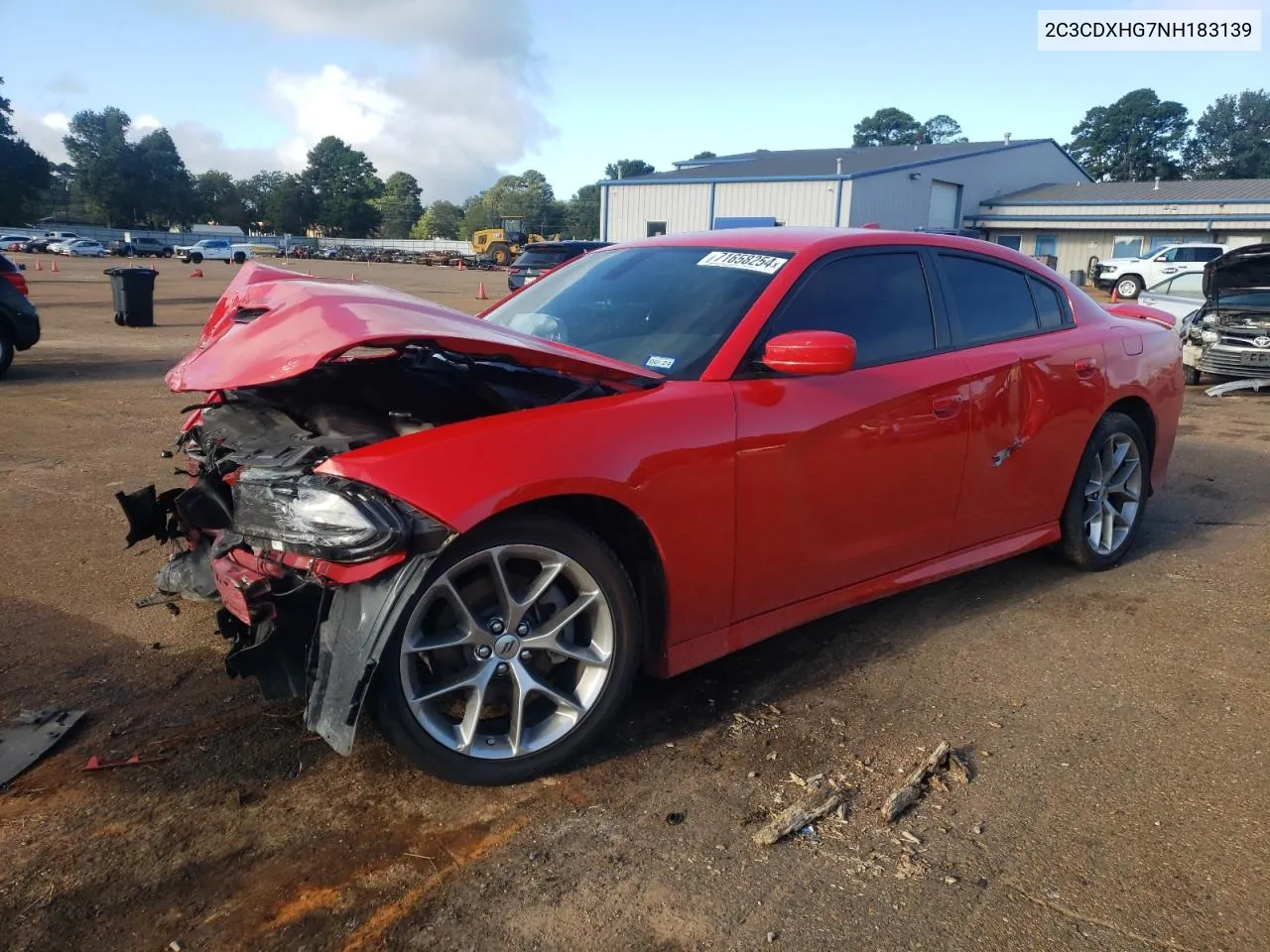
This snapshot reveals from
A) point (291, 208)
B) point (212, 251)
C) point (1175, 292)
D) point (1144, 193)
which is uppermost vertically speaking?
point (291, 208)

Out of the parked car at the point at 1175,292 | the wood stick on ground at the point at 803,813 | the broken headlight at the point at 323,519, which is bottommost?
the wood stick on ground at the point at 803,813

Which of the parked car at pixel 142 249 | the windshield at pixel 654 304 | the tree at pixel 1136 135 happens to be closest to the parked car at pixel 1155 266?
the windshield at pixel 654 304

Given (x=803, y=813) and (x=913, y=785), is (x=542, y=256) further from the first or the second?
(x=803, y=813)

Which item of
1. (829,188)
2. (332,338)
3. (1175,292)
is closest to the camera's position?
(332,338)

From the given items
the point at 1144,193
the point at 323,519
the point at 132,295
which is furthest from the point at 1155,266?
the point at 323,519

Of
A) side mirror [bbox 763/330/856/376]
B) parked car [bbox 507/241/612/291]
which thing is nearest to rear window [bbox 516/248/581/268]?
parked car [bbox 507/241/612/291]

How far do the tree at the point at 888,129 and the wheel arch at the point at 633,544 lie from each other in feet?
398

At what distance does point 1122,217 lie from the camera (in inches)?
1603

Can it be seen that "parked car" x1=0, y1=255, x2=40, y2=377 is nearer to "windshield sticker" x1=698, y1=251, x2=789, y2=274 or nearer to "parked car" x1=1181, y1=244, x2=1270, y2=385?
"windshield sticker" x1=698, y1=251, x2=789, y2=274

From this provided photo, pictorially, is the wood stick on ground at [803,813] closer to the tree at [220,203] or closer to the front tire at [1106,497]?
the front tire at [1106,497]

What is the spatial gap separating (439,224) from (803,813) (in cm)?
12523

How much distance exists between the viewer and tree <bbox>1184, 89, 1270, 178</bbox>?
85.1 m

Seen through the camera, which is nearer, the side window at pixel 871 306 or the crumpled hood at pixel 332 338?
the crumpled hood at pixel 332 338

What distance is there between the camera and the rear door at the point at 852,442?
9.71 ft
